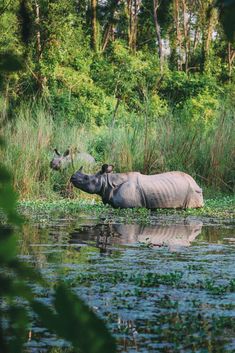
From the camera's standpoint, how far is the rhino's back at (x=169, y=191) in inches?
496

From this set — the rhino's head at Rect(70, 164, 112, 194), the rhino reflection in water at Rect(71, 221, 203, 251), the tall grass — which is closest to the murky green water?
the rhino reflection in water at Rect(71, 221, 203, 251)

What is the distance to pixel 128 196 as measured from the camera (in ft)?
41.2

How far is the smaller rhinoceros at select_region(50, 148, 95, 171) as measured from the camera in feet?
47.4

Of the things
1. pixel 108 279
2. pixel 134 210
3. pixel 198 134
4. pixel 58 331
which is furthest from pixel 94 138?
pixel 58 331

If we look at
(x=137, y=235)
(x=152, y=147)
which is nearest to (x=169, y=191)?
(x=152, y=147)

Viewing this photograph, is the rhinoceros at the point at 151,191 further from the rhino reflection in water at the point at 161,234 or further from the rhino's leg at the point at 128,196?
the rhino reflection in water at the point at 161,234

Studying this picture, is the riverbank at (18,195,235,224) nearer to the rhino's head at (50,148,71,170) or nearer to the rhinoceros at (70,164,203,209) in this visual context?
the rhinoceros at (70,164,203,209)

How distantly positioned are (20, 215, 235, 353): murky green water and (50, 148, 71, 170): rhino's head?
387cm

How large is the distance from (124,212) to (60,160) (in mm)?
3078

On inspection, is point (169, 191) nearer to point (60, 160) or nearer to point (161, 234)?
point (60, 160)

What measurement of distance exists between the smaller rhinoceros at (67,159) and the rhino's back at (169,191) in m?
2.24

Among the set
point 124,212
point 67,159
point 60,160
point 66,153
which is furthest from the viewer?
point 66,153

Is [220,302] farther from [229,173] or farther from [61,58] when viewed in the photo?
[61,58]

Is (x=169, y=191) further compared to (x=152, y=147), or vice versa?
(x=152, y=147)
